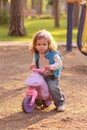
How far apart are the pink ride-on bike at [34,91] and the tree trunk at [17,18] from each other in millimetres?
11851

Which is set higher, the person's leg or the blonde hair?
the blonde hair

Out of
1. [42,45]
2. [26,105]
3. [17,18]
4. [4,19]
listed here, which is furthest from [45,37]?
[4,19]

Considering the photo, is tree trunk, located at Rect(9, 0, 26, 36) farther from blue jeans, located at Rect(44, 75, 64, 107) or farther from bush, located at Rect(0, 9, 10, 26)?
blue jeans, located at Rect(44, 75, 64, 107)

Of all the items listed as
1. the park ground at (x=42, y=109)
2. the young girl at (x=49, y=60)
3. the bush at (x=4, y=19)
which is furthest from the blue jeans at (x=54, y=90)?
the bush at (x=4, y=19)

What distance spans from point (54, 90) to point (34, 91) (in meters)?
0.27

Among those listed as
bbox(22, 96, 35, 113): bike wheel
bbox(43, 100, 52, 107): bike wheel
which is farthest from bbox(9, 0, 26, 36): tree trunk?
bbox(22, 96, 35, 113): bike wheel

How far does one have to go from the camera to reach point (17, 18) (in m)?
17.6

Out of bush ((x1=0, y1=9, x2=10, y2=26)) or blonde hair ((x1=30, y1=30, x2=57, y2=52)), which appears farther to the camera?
bush ((x1=0, y1=9, x2=10, y2=26))

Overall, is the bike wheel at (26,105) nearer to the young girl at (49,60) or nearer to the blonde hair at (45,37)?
the young girl at (49,60)

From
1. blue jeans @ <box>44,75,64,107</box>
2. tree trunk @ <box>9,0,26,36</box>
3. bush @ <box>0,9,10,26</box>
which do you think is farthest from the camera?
bush @ <box>0,9,10,26</box>

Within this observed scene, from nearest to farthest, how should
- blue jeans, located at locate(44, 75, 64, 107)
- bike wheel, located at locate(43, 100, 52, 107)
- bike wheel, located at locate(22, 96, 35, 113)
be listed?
bike wheel, located at locate(22, 96, 35, 113), blue jeans, located at locate(44, 75, 64, 107), bike wheel, located at locate(43, 100, 52, 107)

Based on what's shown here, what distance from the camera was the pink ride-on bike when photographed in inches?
226

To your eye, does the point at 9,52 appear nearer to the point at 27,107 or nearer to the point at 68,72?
the point at 68,72

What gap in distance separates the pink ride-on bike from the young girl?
3.1 inches
